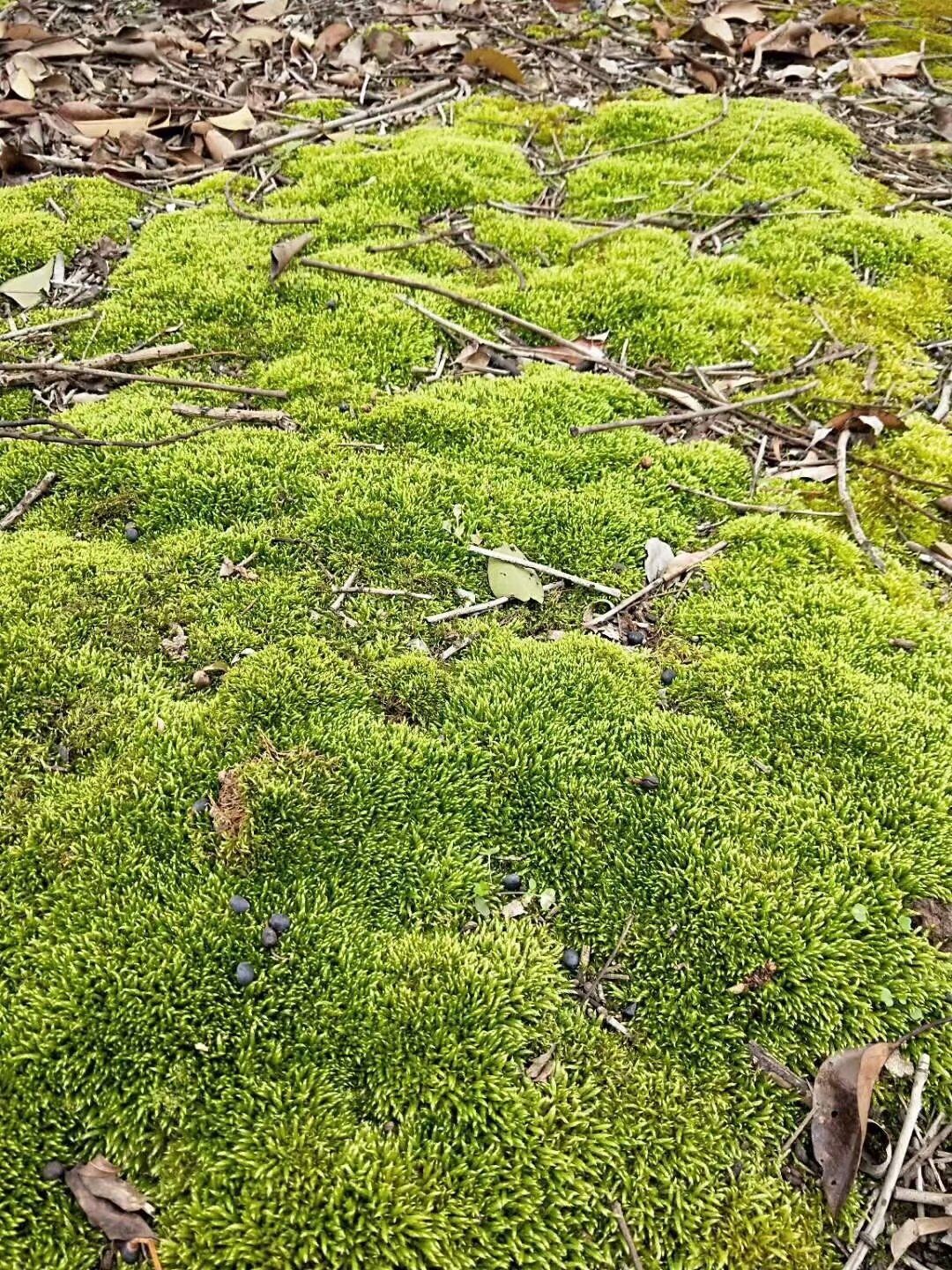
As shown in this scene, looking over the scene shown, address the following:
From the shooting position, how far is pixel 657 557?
3.60 metres

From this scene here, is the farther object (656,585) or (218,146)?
(218,146)

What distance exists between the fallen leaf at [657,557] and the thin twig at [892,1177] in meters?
1.87

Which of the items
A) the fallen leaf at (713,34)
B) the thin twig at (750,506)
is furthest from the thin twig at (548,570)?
the fallen leaf at (713,34)

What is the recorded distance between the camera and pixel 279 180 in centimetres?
560

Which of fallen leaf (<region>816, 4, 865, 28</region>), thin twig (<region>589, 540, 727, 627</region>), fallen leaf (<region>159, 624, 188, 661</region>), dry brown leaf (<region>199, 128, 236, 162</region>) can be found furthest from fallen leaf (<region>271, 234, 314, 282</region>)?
fallen leaf (<region>816, 4, 865, 28</region>)

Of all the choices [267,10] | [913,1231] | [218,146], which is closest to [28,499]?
[218,146]

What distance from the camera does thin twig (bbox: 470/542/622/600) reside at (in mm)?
3484

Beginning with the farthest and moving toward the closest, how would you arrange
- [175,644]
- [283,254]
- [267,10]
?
[267,10], [283,254], [175,644]

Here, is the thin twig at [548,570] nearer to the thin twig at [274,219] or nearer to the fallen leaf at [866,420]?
the fallen leaf at [866,420]

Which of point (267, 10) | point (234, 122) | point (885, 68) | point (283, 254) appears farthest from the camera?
point (267, 10)

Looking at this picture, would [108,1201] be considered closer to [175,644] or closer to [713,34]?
[175,644]

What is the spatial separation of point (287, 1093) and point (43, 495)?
8.61ft

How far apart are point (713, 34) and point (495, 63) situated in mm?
1842

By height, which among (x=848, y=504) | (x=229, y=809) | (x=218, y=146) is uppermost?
(x=218, y=146)
